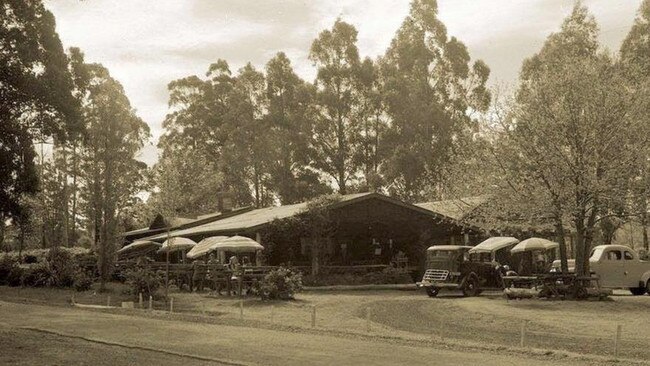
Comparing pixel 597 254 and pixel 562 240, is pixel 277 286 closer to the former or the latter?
pixel 562 240

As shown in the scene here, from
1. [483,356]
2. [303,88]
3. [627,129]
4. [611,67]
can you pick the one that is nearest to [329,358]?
[483,356]

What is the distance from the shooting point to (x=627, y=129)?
25.9m

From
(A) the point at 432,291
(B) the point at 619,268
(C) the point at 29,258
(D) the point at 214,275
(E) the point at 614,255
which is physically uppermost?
(C) the point at 29,258

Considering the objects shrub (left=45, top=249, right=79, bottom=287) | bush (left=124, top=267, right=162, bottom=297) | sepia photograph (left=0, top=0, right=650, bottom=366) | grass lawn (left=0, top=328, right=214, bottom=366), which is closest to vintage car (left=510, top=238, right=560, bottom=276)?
sepia photograph (left=0, top=0, right=650, bottom=366)

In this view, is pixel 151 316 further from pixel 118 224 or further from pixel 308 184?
pixel 308 184

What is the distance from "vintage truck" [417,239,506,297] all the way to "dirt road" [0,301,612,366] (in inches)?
492

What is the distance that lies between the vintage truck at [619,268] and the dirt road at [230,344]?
17.4 m

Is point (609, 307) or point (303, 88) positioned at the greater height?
point (303, 88)

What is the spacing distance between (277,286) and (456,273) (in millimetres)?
7085

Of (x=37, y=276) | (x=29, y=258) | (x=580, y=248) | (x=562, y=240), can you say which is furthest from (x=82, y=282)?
(x=29, y=258)

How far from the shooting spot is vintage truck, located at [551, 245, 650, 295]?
28703mm

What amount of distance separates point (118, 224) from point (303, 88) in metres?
29.6

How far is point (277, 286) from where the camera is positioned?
25203 millimetres

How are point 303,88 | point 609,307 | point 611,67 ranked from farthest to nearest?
point 303,88 < point 611,67 < point 609,307
